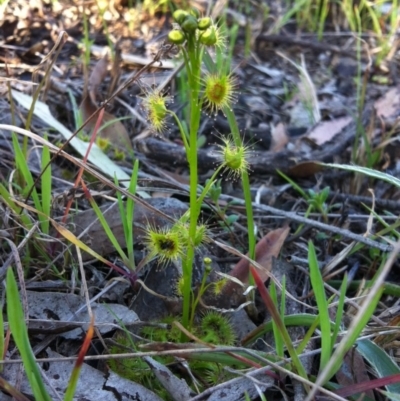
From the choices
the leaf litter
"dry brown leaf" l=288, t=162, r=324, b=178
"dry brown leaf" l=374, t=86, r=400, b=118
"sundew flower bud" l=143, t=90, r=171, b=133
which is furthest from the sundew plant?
"dry brown leaf" l=374, t=86, r=400, b=118

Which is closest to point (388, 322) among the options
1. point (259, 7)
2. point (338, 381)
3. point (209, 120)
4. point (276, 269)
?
point (338, 381)

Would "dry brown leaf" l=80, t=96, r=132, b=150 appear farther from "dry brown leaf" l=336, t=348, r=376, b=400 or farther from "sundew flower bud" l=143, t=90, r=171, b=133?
"dry brown leaf" l=336, t=348, r=376, b=400

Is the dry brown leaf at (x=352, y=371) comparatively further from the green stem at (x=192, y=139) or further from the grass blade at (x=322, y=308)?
the green stem at (x=192, y=139)

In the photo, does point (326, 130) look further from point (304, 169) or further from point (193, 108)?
point (193, 108)

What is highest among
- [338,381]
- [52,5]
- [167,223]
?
[52,5]

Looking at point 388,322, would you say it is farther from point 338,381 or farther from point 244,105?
point 244,105
